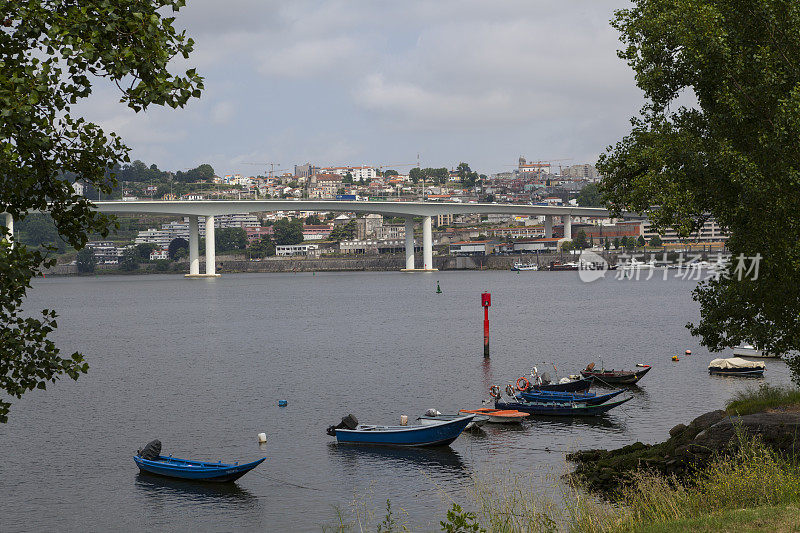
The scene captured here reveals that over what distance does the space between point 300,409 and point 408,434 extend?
10.7m

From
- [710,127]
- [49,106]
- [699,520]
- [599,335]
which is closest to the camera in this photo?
[49,106]

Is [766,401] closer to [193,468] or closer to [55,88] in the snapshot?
[193,468]

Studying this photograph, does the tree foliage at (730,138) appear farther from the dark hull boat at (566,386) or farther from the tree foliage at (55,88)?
the dark hull boat at (566,386)

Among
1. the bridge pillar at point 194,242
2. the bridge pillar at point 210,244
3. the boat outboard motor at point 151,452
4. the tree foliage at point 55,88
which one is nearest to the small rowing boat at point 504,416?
the boat outboard motor at point 151,452

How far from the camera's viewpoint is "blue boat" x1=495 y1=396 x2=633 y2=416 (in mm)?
35719

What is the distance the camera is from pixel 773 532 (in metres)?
12.6

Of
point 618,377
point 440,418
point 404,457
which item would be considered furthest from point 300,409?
point 618,377

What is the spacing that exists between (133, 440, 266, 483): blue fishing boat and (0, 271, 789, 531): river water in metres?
0.37

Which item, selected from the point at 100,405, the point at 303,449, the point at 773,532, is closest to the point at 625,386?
the point at 303,449

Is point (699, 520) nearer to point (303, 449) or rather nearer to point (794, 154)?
point (794, 154)

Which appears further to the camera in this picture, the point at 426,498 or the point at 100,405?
the point at 100,405

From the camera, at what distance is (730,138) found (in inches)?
794

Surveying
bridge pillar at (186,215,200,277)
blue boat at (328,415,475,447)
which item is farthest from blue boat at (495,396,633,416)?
bridge pillar at (186,215,200,277)

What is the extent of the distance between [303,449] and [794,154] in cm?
2157
